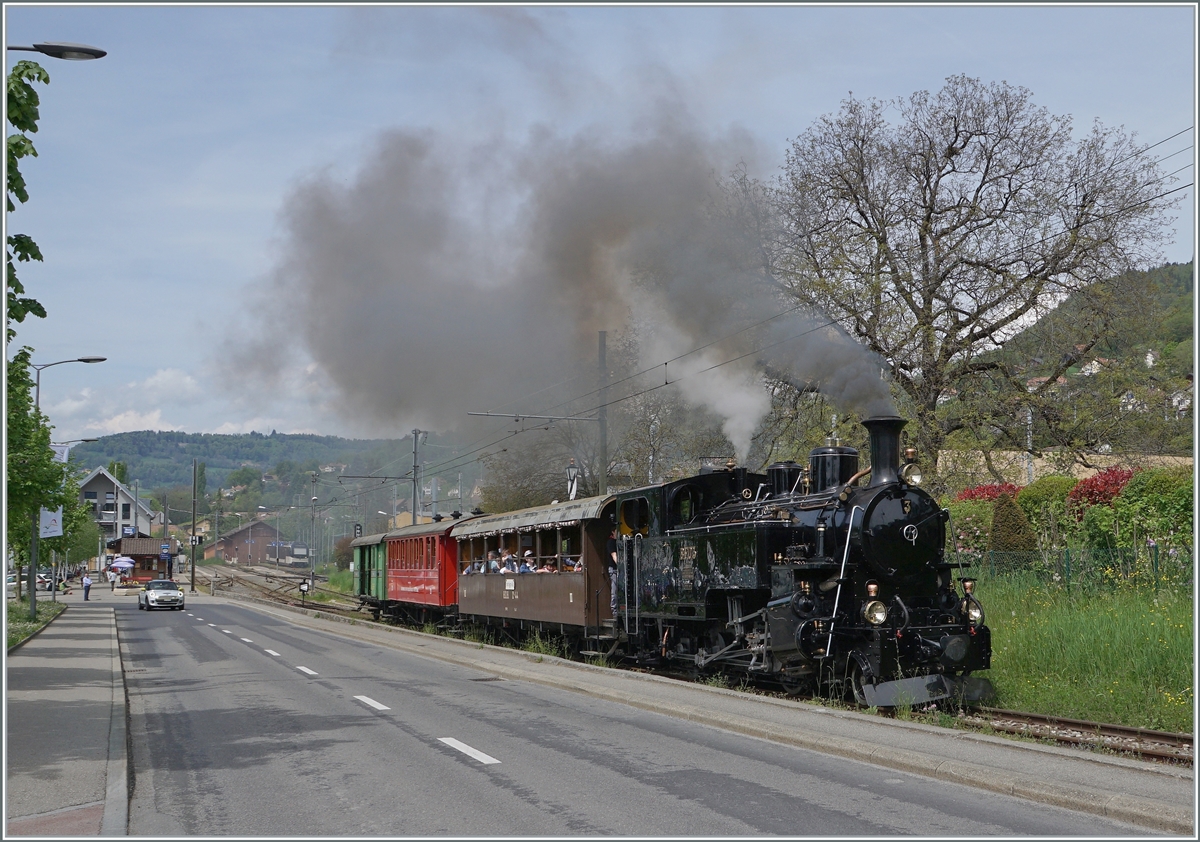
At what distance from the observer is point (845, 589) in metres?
11.7

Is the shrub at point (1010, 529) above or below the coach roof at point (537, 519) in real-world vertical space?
below

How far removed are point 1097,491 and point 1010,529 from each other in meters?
1.66

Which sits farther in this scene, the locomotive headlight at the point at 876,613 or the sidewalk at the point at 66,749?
the locomotive headlight at the point at 876,613

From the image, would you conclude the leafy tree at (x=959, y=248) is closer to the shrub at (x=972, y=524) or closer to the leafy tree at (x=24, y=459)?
the shrub at (x=972, y=524)

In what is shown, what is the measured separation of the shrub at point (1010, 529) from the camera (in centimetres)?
2022

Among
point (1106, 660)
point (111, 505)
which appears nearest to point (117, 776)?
point (1106, 660)

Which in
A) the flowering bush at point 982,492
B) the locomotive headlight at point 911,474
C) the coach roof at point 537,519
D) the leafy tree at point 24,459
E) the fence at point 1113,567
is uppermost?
the leafy tree at point 24,459

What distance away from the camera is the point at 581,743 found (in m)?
9.72

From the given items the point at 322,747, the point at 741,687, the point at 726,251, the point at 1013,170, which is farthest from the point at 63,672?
the point at 1013,170

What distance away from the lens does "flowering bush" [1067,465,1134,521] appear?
19.2m

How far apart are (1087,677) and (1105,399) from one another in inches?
543

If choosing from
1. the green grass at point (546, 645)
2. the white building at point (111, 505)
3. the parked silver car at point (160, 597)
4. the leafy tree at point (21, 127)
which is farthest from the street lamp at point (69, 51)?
the white building at point (111, 505)

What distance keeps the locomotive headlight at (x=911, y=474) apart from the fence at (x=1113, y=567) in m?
2.91

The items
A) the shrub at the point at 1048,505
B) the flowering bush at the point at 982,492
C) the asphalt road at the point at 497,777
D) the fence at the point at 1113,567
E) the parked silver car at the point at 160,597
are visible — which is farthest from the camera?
the parked silver car at the point at 160,597
